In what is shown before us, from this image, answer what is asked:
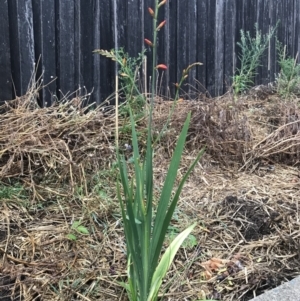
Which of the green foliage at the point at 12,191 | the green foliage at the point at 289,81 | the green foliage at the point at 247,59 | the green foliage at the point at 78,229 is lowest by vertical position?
the green foliage at the point at 78,229

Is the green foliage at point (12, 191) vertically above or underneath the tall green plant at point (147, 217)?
underneath

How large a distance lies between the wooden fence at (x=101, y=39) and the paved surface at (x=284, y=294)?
178 centimetres

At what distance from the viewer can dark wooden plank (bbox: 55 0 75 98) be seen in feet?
8.86

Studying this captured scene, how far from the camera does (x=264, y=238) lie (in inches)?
72.9

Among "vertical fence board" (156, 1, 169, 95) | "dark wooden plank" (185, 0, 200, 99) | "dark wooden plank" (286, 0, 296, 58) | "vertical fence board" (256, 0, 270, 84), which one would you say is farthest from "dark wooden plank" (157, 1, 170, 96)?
"dark wooden plank" (286, 0, 296, 58)

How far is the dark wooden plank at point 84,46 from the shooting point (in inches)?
110

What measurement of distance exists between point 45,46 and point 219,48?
6.13ft

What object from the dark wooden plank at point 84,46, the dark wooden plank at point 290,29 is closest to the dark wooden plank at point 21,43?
the dark wooden plank at point 84,46

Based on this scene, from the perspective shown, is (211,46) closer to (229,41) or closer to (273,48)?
(229,41)

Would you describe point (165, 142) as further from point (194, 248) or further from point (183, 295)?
point (183, 295)

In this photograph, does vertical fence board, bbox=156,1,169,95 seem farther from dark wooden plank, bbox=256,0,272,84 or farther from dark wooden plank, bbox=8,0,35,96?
dark wooden plank, bbox=256,0,272,84

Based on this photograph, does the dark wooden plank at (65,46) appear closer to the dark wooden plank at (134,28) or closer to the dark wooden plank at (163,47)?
the dark wooden plank at (134,28)

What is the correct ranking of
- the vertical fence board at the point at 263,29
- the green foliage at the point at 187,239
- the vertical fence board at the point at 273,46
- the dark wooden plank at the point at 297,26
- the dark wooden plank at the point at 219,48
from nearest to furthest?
the green foliage at the point at 187,239 → the dark wooden plank at the point at 219,48 → the vertical fence board at the point at 263,29 → the vertical fence board at the point at 273,46 → the dark wooden plank at the point at 297,26

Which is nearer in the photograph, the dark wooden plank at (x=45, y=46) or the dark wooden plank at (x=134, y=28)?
the dark wooden plank at (x=45, y=46)
